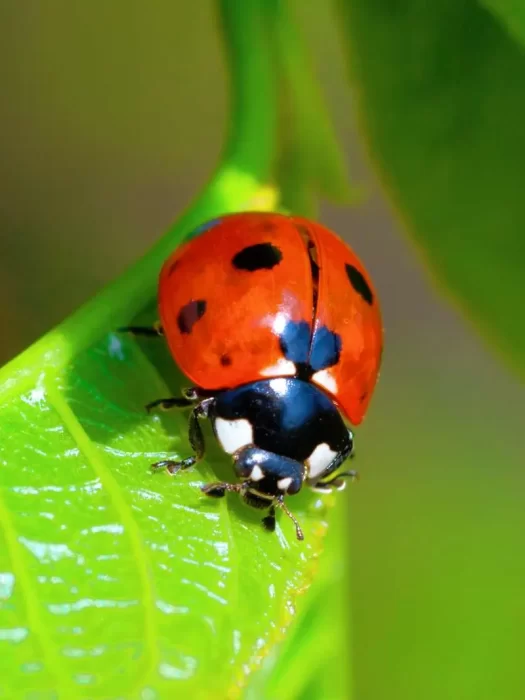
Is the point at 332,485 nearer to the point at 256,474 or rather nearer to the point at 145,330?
the point at 256,474

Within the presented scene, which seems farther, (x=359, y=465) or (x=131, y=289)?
(x=359, y=465)

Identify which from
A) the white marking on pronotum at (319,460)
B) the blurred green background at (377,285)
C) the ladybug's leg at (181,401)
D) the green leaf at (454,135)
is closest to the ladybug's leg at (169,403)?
the ladybug's leg at (181,401)

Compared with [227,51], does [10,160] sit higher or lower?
lower

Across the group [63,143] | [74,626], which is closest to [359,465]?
[63,143]

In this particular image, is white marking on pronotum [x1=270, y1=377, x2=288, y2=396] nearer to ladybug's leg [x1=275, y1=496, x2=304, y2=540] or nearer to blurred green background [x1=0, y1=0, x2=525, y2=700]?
ladybug's leg [x1=275, y1=496, x2=304, y2=540]

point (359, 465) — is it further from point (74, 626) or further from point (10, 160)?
point (74, 626)

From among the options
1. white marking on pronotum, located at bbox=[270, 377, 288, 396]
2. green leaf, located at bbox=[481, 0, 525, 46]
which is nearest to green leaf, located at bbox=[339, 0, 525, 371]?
green leaf, located at bbox=[481, 0, 525, 46]

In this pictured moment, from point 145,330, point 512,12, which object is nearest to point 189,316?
point 145,330
